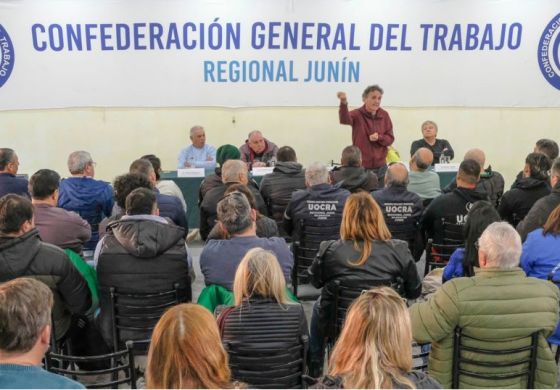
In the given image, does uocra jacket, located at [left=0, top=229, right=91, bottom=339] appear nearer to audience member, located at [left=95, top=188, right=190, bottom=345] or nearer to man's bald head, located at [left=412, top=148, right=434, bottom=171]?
audience member, located at [left=95, top=188, right=190, bottom=345]

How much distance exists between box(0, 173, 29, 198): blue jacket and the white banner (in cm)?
265

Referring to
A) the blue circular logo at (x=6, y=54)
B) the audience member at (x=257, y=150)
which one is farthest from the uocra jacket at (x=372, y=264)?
the blue circular logo at (x=6, y=54)

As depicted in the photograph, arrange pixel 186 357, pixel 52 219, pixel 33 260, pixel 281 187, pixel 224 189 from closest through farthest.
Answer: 1. pixel 186 357
2. pixel 33 260
3. pixel 52 219
4. pixel 224 189
5. pixel 281 187

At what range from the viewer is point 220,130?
7.36 m

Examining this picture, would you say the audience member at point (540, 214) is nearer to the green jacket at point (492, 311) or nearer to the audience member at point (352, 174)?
the green jacket at point (492, 311)

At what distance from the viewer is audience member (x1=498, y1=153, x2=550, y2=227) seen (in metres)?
4.35

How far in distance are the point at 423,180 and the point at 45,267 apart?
3.34 m

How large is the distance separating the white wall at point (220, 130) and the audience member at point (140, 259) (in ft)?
14.5

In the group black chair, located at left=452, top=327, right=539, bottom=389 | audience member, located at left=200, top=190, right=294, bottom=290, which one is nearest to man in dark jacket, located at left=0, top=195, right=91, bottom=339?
audience member, located at left=200, top=190, right=294, bottom=290

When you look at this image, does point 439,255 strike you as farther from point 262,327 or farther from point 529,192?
point 262,327

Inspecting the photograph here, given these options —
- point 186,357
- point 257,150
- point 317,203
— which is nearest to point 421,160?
point 317,203

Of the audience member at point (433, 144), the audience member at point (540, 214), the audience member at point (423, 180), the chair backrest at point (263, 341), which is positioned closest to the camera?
the chair backrest at point (263, 341)

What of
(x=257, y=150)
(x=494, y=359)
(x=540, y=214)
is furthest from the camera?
(x=257, y=150)

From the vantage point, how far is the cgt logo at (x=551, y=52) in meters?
7.32
